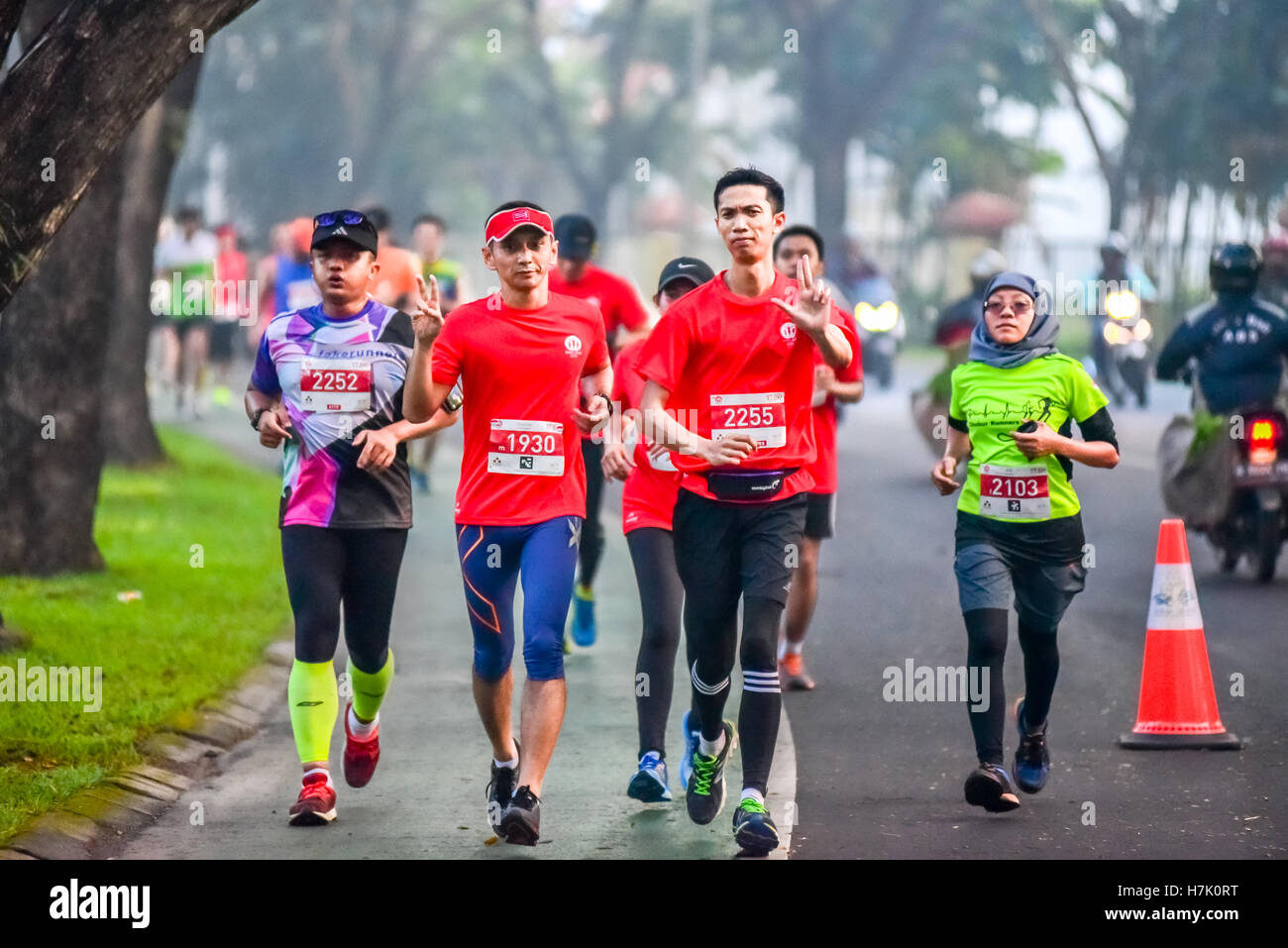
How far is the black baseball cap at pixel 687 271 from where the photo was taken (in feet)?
28.5

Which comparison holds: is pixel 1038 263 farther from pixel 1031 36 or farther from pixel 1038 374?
pixel 1038 374

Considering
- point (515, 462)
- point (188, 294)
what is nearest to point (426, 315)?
point (515, 462)

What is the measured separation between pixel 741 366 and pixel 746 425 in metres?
0.19

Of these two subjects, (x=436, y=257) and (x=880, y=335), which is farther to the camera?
(x=880, y=335)

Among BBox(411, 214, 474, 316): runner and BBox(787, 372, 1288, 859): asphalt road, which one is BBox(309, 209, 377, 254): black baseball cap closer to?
BBox(787, 372, 1288, 859): asphalt road

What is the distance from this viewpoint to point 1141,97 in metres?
35.3

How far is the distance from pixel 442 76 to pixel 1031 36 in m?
21.8

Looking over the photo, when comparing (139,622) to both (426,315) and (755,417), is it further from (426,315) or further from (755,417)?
(755,417)

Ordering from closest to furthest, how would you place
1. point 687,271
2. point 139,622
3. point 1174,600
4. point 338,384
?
point 338,384
point 687,271
point 1174,600
point 139,622

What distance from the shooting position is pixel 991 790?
753 centimetres

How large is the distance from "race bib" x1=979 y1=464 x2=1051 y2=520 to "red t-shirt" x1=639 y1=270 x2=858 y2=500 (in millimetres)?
867

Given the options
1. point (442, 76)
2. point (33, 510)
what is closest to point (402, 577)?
point (33, 510)

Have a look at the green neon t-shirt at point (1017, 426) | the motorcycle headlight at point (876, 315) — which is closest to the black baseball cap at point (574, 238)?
the green neon t-shirt at point (1017, 426)
